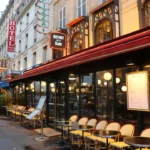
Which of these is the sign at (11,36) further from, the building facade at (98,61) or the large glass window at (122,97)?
the large glass window at (122,97)

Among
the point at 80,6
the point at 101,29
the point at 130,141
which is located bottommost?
the point at 130,141

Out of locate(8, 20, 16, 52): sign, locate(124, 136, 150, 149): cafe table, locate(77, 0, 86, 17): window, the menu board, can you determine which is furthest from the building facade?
locate(8, 20, 16, 52): sign

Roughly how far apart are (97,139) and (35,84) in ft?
28.9

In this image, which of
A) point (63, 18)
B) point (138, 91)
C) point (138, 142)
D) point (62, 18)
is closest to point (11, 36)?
point (62, 18)

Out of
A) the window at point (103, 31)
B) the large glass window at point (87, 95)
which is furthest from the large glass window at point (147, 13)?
the large glass window at point (87, 95)

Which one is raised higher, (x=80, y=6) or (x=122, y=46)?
(x=80, y=6)

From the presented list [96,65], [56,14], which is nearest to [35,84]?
[56,14]

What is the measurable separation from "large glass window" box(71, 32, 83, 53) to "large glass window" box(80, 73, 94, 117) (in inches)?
116

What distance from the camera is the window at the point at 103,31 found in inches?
392

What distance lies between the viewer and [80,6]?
41.5 ft

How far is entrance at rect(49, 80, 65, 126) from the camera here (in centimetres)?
1112

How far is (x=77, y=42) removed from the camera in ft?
40.2

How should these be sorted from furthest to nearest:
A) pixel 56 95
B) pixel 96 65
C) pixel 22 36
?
pixel 22 36 → pixel 56 95 → pixel 96 65

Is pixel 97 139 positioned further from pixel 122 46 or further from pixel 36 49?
pixel 36 49
